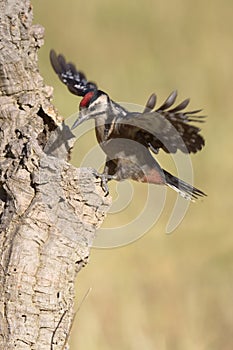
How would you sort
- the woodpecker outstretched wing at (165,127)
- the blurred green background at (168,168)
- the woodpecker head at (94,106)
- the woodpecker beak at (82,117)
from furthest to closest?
the blurred green background at (168,168)
the woodpecker head at (94,106)
the woodpecker beak at (82,117)
the woodpecker outstretched wing at (165,127)

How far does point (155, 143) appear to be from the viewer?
3.08m

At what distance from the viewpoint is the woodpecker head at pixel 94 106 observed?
10.8ft

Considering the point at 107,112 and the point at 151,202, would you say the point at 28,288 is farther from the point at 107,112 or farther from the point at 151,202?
the point at 151,202

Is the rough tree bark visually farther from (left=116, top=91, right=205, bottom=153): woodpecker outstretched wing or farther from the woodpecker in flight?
(left=116, top=91, right=205, bottom=153): woodpecker outstretched wing

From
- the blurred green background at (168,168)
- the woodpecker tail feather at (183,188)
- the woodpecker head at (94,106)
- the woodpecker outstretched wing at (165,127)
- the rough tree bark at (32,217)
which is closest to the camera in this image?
the rough tree bark at (32,217)

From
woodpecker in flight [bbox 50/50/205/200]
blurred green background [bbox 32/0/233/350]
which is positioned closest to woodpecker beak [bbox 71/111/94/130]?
woodpecker in flight [bbox 50/50/205/200]

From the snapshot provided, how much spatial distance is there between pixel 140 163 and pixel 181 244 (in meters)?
0.81

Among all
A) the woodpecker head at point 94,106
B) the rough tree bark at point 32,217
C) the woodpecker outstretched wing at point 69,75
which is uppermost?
the woodpecker outstretched wing at point 69,75

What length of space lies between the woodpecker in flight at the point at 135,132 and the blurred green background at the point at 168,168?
148mm

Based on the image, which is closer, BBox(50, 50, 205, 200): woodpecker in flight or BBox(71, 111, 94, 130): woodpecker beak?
BBox(50, 50, 205, 200): woodpecker in flight

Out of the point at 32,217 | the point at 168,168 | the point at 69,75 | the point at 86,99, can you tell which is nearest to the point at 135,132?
the point at 86,99

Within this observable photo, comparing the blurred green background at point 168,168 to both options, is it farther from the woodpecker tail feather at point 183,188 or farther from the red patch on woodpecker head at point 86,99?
the red patch on woodpecker head at point 86,99

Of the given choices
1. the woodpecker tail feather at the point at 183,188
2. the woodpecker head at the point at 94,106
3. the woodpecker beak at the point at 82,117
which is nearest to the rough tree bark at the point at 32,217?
the woodpecker beak at the point at 82,117

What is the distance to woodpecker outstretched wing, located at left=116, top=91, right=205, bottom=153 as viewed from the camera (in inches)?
112
